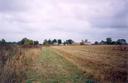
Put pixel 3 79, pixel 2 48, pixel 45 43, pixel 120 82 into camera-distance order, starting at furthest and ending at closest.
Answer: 1. pixel 45 43
2. pixel 120 82
3. pixel 2 48
4. pixel 3 79

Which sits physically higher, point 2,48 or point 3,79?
point 2,48

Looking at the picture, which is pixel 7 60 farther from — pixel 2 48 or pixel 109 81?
pixel 109 81

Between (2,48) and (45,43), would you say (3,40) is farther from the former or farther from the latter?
(45,43)

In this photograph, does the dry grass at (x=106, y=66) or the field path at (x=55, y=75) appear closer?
the field path at (x=55, y=75)

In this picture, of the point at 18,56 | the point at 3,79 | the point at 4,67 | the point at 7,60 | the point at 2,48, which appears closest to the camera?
the point at 3,79

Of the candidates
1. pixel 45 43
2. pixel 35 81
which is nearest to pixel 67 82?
pixel 35 81

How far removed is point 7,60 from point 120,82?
572cm

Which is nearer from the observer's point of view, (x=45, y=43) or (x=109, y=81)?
(x=109, y=81)

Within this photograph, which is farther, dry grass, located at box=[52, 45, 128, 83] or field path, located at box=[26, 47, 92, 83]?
dry grass, located at box=[52, 45, 128, 83]

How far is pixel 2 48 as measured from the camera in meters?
11.2

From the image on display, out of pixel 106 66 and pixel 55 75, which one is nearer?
pixel 55 75

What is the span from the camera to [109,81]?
12867mm

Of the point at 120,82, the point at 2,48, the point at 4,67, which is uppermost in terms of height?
the point at 2,48

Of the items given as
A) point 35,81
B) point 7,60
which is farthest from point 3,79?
point 35,81
